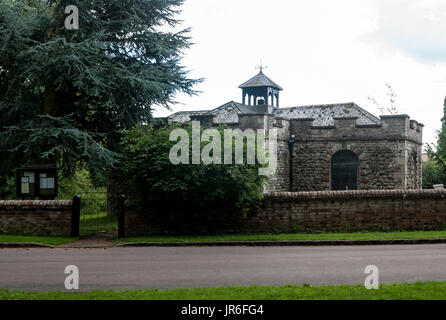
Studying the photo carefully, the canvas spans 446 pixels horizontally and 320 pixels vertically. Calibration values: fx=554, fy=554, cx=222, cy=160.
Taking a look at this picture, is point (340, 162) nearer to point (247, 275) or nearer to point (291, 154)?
point (291, 154)

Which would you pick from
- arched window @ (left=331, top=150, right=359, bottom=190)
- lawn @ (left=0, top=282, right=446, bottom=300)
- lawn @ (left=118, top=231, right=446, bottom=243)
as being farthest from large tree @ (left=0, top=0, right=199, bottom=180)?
lawn @ (left=0, top=282, right=446, bottom=300)

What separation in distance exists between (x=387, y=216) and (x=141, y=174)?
313 inches

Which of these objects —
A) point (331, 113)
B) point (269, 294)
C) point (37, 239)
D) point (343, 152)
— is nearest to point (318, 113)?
point (331, 113)

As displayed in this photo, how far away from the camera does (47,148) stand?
786 inches

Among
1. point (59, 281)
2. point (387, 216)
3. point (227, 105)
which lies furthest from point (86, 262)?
point (227, 105)

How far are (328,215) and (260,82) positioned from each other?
16528 millimetres

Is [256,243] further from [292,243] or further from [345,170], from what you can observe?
[345,170]

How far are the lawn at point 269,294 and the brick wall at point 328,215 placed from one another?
9588mm

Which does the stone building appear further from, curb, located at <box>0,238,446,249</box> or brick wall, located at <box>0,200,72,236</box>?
curb, located at <box>0,238,446,249</box>

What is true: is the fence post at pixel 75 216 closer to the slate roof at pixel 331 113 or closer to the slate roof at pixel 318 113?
the slate roof at pixel 318 113

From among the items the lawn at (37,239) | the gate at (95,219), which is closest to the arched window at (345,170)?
the gate at (95,219)

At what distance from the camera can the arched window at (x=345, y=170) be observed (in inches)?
988

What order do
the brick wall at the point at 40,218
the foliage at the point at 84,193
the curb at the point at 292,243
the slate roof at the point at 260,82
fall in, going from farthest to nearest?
the slate roof at the point at 260,82, the foliage at the point at 84,193, the brick wall at the point at 40,218, the curb at the point at 292,243

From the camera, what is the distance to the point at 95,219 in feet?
65.9
